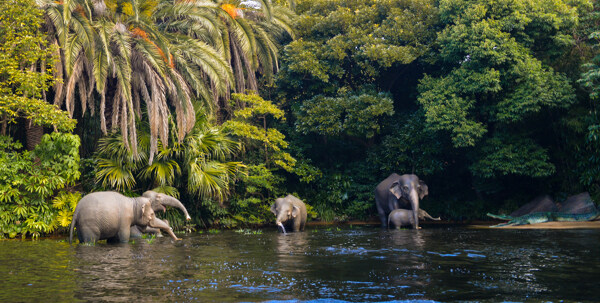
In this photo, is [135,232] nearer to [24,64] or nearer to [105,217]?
[105,217]

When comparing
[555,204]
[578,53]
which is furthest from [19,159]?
[578,53]

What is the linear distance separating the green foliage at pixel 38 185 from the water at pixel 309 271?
2.93 m

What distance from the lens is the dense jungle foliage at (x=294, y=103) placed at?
18.1 metres

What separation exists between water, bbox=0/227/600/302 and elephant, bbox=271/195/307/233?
385 centimetres

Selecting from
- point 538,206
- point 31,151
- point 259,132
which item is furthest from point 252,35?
point 538,206

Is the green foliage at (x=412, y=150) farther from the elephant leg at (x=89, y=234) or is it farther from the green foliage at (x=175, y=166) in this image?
the elephant leg at (x=89, y=234)

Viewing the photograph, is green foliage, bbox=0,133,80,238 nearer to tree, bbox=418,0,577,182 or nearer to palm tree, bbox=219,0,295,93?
palm tree, bbox=219,0,295,93

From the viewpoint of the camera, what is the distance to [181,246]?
13.8 metres

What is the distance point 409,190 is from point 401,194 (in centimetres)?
57

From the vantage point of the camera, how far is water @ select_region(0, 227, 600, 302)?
7.01m

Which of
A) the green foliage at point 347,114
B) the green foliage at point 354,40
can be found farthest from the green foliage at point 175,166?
the green foliage at point 354,40

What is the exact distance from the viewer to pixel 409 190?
20.0 metres

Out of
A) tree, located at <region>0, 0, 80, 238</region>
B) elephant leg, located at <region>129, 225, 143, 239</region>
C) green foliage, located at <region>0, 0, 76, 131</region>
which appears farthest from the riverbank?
green foliage, located at <region>0, 0, 76, 131</region>

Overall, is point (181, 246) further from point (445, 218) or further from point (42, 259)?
point (445, 218)
